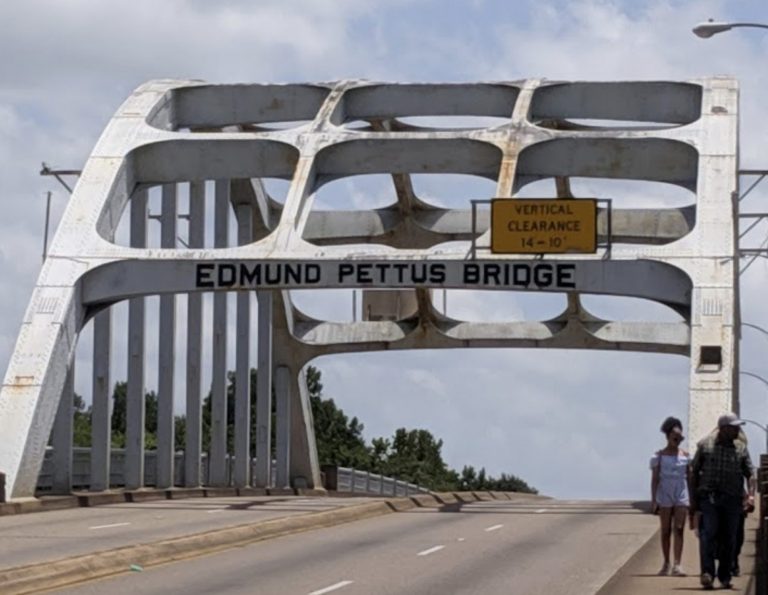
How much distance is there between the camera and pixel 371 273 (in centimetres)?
3888

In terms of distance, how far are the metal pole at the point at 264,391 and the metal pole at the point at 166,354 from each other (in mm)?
8296

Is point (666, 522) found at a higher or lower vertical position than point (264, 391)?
lower

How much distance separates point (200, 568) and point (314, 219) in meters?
36.6

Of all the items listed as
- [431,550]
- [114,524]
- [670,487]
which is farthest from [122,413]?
[670,487]

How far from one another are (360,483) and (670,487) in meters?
46.8

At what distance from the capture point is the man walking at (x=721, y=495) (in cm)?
1805

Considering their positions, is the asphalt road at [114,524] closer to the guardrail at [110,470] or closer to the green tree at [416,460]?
the guardrail at [110,470]

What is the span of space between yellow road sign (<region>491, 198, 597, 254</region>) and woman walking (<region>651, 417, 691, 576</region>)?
18.6 m

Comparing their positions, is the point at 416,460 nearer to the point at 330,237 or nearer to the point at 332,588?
the point at 330,237

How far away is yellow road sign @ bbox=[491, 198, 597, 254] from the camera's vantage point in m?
39.3

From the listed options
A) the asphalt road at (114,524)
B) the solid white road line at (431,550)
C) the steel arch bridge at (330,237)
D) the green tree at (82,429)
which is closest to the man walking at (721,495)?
the solid white road line at (431,550)

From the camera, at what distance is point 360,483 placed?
67125 millimetres

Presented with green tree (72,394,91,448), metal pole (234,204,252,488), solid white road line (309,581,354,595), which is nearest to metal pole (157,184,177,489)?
metal pole (234,204,252,488)

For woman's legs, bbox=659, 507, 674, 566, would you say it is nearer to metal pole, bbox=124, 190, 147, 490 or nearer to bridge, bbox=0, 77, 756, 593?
bridge, bbox=0, 77, 756, 593
